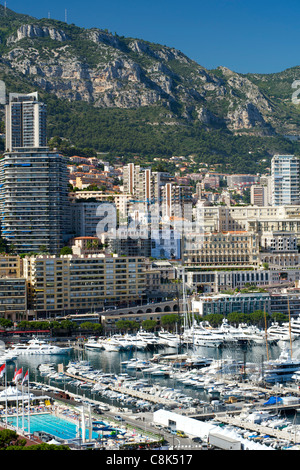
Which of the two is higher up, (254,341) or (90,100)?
(90,100)

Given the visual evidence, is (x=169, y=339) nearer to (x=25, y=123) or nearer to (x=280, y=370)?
(x=280, y=370)

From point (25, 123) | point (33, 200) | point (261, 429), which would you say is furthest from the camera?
point (25, 123)

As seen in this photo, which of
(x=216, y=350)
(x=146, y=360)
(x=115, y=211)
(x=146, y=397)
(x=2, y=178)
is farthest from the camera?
(x=115, y=211)

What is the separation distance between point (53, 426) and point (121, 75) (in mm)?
124108

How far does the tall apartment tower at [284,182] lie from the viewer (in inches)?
4348

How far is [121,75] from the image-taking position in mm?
152125

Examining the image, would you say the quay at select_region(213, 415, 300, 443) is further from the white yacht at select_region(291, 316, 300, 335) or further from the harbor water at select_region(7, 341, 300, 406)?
the white yacht at select_region(291, 316, 300, 335)

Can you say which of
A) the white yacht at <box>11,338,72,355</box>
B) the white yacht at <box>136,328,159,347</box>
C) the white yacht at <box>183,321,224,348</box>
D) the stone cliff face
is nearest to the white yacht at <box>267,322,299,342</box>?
the white yacht at <box>183,321,224,348</box>

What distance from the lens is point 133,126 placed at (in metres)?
144

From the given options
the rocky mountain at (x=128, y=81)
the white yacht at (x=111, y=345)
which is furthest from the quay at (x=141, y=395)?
the rocky mountain at (x=128, y=81)

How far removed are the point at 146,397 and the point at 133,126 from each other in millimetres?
107677

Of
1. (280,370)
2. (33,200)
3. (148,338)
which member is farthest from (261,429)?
(33,200)
